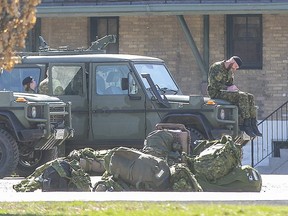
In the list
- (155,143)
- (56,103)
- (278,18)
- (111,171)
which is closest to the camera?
(111,171)

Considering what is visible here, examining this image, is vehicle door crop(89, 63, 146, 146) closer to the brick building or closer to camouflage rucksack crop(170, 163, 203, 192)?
camouflage rucksack crop(170, 163, 203, 192)

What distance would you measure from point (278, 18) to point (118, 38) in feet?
12.2

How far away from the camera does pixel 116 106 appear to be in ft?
63.8

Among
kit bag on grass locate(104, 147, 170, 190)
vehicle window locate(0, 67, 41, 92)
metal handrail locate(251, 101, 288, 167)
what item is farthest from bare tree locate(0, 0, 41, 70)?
metal handrail locate(251, 101, 288, 167)

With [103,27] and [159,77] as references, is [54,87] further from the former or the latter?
[103,27]

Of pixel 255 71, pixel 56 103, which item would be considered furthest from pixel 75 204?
pixel 255 71

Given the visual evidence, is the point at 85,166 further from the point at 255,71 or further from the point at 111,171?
the point at 255,71

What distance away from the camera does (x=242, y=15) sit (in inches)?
1043

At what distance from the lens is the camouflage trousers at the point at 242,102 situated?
19.1 metres

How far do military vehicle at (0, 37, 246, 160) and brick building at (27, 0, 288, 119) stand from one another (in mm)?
5702

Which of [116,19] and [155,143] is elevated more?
[116,19]

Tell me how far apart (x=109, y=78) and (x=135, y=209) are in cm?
802

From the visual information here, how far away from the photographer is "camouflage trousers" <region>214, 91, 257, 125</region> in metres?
19.1

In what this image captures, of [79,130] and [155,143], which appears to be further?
[79,130]
